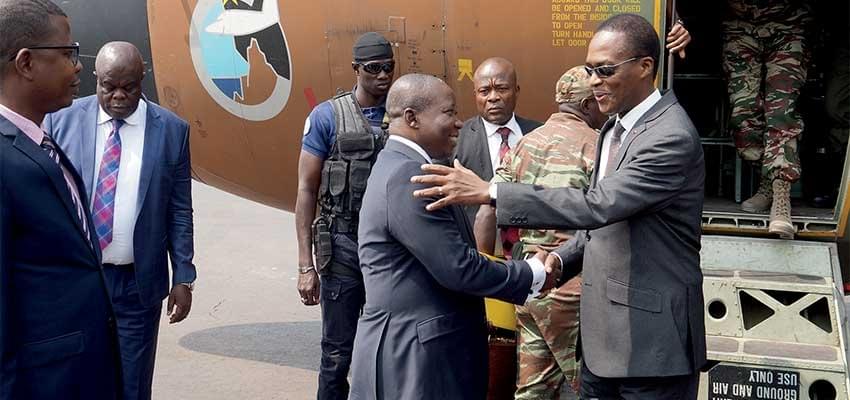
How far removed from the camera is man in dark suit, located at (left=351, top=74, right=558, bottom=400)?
335 cm

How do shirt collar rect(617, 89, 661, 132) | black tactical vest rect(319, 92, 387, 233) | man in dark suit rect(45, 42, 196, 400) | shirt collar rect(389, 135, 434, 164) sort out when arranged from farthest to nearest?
black tactical vest rect(319, 92, 387, 233) < man in dark suit rect(45, 42, 196, 400) < shirt collar rect(617, 89, 661, 132) < shirt collar rect(389, 135, 434, 164)

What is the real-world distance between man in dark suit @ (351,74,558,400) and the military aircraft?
1.63 meters

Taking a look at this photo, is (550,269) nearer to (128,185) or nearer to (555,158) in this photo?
(555,158)

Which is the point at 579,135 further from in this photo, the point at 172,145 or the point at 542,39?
the point at 172,145

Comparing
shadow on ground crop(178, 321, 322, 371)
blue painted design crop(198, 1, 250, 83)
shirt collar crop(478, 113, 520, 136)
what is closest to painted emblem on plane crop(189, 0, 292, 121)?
blue painted design crop(198, 1, 250, 83)

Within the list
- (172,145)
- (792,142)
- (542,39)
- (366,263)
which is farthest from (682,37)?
(172,145)

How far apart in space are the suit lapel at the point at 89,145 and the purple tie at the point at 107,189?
4cm

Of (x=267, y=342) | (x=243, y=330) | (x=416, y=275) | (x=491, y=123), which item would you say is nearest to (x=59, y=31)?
(x=416, y=275)

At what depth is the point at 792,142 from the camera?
5.40 metres

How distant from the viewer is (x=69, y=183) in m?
3.33

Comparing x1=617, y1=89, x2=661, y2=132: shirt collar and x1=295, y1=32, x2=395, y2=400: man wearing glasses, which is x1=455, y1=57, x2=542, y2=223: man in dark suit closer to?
x1=295, y1=32, x2=395, y2=400: man wearing glasses

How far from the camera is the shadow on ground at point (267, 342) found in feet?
24.0

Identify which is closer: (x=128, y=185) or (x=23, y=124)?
(x=23, y=124)

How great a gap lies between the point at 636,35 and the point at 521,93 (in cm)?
191
